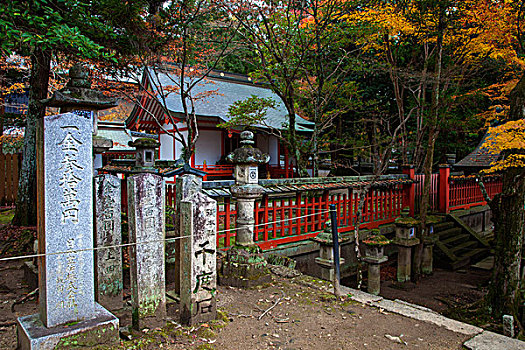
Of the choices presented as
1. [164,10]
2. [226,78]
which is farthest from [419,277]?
[226,78]

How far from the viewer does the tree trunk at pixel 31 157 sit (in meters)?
7.79

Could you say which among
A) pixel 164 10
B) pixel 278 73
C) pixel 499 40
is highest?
pixel 164 10

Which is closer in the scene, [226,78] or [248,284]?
[248,284]

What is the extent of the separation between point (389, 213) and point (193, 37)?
7.61 metres

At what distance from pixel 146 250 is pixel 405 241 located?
6.67 metres

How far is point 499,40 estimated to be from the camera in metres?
9.65

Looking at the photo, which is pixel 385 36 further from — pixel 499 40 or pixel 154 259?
pixel 154 259

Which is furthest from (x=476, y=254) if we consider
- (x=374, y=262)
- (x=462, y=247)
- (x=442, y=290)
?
(x=374, y=262)

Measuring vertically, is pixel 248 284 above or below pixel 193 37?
below

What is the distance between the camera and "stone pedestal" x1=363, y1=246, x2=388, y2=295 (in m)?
7.03

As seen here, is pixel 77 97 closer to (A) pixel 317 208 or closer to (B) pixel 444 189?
(A) pixel 317 208

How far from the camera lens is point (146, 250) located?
3691mm

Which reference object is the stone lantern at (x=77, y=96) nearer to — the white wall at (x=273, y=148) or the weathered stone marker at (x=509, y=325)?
the weathered stone marker at (x=509, y=325)

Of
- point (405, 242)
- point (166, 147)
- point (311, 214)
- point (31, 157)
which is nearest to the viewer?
point (311, 214)
